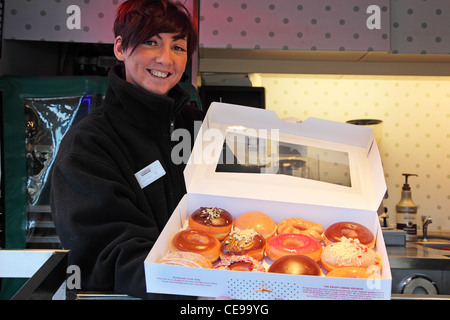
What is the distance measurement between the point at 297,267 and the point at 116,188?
463mm

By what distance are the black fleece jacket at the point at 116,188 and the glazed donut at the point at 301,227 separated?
324 millimetres

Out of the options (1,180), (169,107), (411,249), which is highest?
(169,107)

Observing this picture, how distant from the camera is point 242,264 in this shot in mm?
767

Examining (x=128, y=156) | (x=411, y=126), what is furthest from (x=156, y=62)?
(x=411, y=126)

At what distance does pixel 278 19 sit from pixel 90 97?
122cm

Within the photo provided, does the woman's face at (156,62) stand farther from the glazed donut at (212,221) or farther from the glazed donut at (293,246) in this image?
the glazed donut at (293,246)

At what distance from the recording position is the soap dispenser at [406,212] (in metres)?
2.58

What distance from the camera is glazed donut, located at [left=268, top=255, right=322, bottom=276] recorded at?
2.22ft

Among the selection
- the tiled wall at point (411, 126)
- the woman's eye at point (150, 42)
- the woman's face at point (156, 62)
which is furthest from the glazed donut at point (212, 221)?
the tiled wall at point (411, 126)

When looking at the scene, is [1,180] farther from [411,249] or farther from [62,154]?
[411,249]

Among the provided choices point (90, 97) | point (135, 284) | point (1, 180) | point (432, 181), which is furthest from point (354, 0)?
point (1, 180)

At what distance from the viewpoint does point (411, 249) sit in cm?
226

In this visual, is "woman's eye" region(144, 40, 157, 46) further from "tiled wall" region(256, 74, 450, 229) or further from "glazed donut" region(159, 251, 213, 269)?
"tiled wall" region(256, 74, 450, 229)

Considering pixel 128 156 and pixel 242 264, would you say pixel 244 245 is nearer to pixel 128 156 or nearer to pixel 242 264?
pixel 242 264
